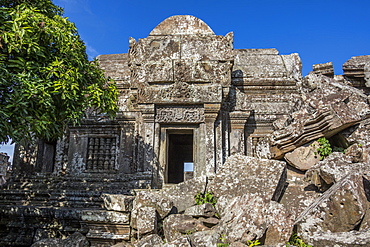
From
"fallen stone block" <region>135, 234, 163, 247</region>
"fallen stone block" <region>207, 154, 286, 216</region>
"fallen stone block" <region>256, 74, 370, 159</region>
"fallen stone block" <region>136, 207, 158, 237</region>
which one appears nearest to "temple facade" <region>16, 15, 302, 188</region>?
"fallen stone block" <region>256, 74, 370, 159</region>

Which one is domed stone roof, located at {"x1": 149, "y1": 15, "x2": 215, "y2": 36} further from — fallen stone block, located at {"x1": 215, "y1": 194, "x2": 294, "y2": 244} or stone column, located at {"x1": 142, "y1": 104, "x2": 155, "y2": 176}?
fallen stone block, located at {"x1": 215, "y1": 194, "x2": 294, "y2": 244}

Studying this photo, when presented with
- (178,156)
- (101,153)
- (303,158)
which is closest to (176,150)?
(178,156)

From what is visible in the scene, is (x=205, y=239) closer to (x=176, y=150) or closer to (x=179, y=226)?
(x=179, y=226)

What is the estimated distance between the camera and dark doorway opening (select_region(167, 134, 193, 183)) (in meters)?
12.8

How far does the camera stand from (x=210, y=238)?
376 centimetres

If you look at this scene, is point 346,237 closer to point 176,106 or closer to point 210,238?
point 210,238

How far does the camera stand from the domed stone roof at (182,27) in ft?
31.8

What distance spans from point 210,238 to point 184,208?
119 cm

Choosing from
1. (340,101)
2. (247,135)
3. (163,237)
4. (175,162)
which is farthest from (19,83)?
(175,162)

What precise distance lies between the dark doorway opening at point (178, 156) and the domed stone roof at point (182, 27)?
4.31 metres

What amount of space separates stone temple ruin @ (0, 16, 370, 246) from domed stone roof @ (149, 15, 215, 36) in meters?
0.03

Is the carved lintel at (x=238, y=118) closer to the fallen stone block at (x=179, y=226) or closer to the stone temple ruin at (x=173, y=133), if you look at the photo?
the stone temple ruin at (x=173, y=133)

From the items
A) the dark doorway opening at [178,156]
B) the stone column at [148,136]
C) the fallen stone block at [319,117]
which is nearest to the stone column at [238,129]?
the stone column at [148,136]

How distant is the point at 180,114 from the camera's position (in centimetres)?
854
